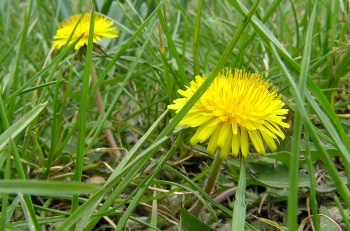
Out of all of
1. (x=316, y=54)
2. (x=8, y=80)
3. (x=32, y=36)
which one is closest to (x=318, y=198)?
(x=316, y=54)

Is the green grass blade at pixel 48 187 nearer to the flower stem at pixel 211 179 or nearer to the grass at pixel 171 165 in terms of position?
the grass at pixel 171 165

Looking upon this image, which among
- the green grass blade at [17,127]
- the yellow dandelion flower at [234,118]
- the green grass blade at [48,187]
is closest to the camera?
the green grass blade at [48,187]

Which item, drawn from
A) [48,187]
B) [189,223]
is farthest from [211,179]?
[48,187]

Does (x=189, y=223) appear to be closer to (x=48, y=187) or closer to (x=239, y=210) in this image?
(x=239, y=210)

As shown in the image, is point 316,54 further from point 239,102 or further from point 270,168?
point 239,102

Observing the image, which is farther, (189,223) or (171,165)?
(171,165)

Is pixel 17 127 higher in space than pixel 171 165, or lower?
higher

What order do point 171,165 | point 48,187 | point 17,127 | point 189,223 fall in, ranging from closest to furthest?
point 48,187 → point 17,127 → point 189,223 → point 171,165

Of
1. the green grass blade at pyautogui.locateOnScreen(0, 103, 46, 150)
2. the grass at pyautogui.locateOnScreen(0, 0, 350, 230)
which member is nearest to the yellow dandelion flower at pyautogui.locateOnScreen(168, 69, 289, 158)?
the grass at pyautogui.locateOnScreen(0, 0, 350, 230)

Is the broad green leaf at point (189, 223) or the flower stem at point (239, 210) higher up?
the flower stem at point (239, 210)

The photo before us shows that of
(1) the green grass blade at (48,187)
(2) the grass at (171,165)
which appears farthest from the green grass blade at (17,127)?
(1) the green grass blade at (48,187)

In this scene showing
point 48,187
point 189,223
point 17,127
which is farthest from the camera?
point 189,223
